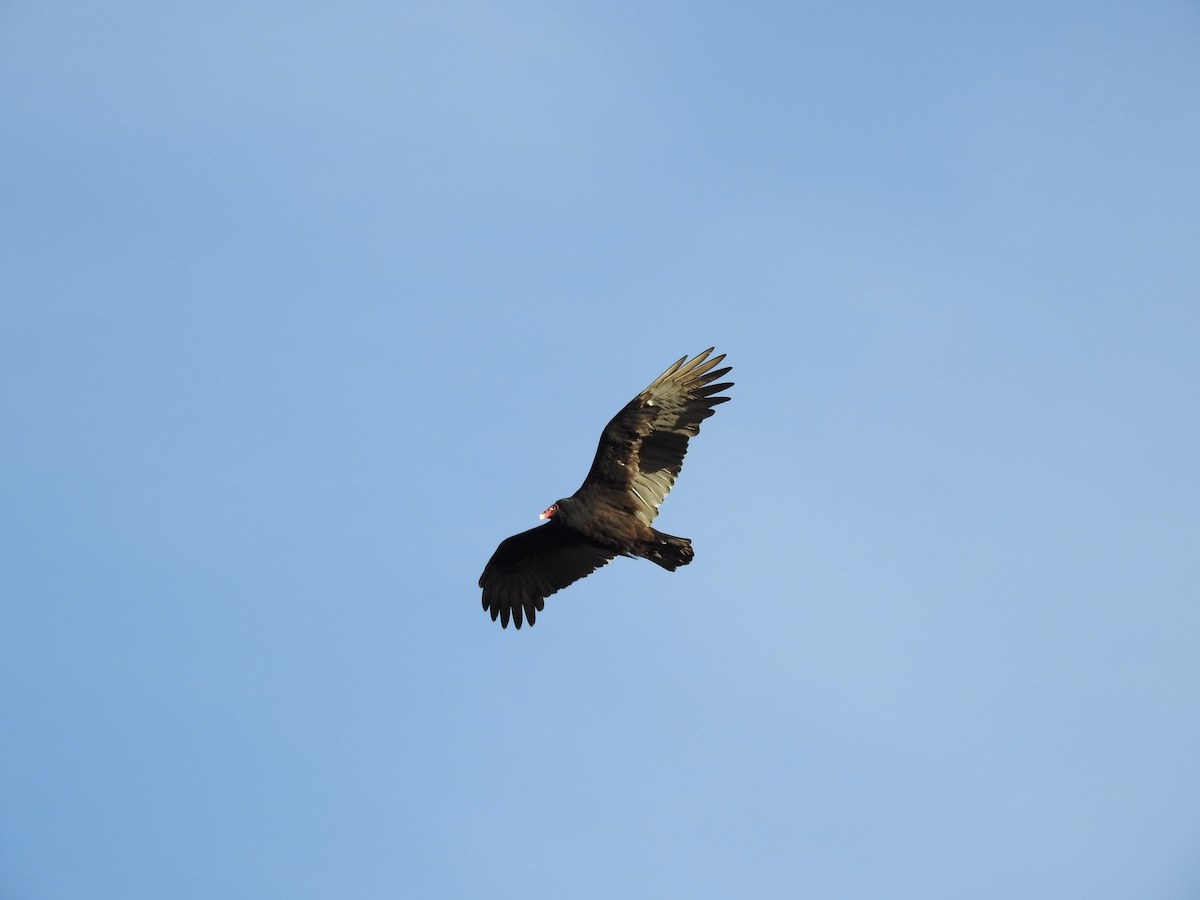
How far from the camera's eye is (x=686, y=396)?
15.6 meters

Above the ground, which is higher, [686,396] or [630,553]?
[686,396]

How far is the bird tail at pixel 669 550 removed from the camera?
15125mm

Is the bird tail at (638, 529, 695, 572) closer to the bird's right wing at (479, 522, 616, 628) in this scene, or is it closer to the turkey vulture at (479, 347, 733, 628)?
the turkey vulture at (479, 347, 733, 628)

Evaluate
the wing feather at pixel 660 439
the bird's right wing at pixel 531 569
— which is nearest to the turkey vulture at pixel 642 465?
the wing feather at pixel 660 439

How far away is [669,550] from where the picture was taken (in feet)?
49.9

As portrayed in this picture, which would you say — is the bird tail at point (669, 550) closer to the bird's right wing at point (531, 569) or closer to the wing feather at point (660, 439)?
the wing feather at point (660, 439)

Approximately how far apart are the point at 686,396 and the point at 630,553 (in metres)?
1.92

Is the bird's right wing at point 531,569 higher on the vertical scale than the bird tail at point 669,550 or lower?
higher

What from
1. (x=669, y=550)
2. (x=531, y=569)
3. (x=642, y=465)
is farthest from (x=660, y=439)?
(x=531, y=569)

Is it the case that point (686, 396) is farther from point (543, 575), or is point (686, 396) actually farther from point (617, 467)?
point (543, 575)

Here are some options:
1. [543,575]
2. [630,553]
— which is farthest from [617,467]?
[543,575]

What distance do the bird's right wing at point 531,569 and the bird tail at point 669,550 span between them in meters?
1.16

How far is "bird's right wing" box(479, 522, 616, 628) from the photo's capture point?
16531mm

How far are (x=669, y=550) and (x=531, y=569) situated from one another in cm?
235
